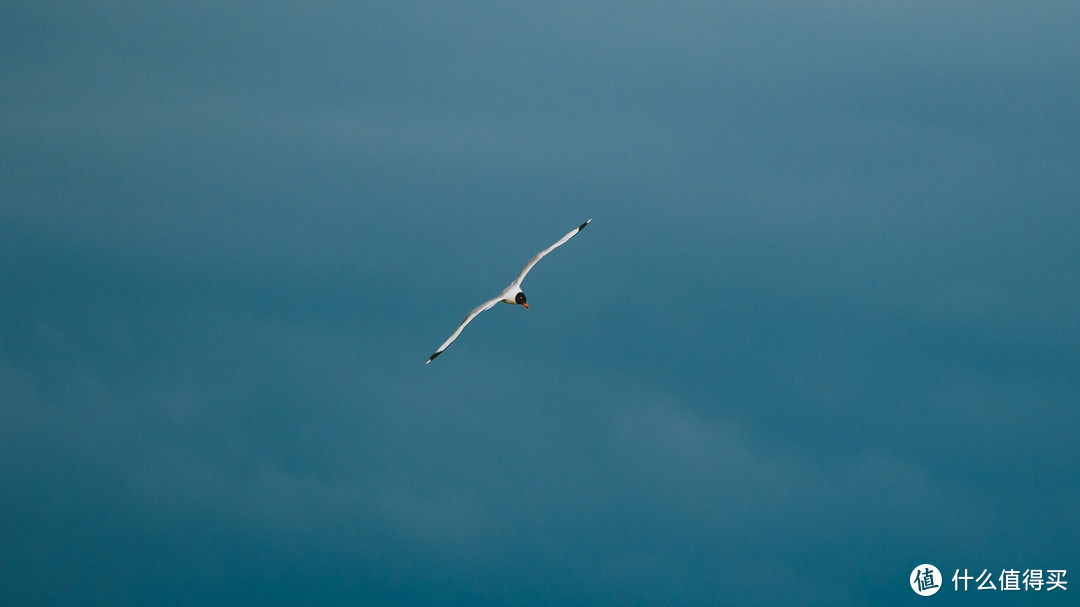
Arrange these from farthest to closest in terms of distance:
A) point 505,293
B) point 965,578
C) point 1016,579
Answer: point 965,578
point 1016,579
point 505,293

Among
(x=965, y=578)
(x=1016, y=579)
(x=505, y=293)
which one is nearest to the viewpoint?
(x=505, y=293)

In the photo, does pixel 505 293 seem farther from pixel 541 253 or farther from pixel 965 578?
Result: pixel 965 578

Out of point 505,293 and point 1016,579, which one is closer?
point 505,293

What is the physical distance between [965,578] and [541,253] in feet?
148

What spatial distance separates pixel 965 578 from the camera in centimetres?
9506

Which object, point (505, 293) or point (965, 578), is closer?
point (505, 293)

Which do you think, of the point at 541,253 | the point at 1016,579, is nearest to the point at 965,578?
the point at 1016,579

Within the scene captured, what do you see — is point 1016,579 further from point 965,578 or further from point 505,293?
point 505,293

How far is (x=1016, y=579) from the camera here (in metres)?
88.6

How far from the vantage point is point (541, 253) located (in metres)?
71.7

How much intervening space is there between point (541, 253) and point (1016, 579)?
42.5 meters

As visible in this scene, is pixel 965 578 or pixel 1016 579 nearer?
pixel 1016 579

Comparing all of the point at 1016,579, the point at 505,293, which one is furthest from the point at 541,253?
the point at 1016,579

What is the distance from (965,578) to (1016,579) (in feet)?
22.2
